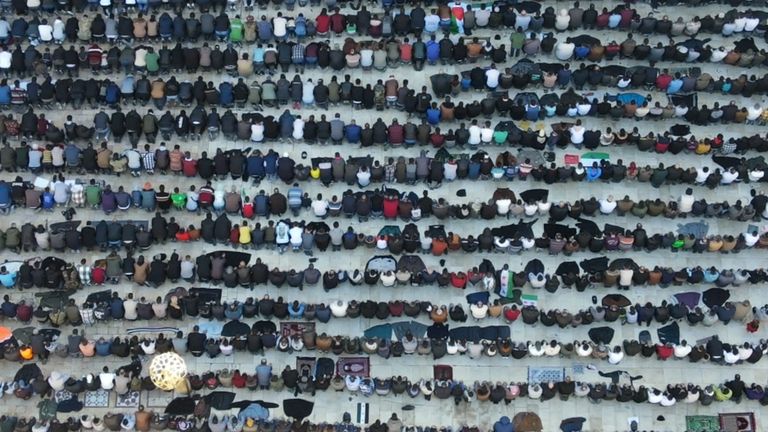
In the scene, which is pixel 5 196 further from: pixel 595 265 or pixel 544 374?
pixel 595 265

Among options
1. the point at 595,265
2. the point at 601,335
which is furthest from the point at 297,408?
the point at 595,265

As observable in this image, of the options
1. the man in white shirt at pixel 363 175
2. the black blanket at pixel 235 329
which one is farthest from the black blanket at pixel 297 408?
the man in white shirt at pixel 363 175

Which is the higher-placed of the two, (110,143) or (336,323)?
(110,143)

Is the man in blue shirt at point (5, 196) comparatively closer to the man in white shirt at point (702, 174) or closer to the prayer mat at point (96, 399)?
the prayer mat at point (96, 399)

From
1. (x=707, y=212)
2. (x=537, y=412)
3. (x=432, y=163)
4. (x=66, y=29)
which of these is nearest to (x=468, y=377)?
(x=537, y=412)

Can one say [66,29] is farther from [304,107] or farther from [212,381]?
[212,381]

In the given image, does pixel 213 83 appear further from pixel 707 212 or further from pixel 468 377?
pixel 707 212

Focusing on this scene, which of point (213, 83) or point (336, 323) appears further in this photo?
point (213, 83)

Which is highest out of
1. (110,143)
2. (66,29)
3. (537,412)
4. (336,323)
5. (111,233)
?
(66,29)
